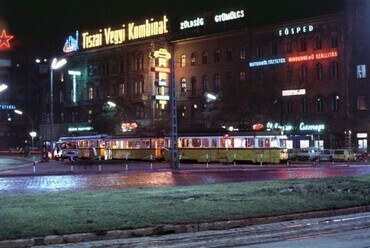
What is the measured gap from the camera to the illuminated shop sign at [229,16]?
81812 millimetres

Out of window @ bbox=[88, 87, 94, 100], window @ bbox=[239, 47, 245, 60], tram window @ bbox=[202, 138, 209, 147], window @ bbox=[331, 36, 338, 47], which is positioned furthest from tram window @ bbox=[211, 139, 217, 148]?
window @ bbox=[88, 87, 94, 100]

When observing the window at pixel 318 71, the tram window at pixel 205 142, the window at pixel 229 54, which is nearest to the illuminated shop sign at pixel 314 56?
the window at pixel 318 71

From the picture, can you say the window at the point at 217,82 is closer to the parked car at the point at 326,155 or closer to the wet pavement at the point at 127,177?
the parked car at the point at 326,155

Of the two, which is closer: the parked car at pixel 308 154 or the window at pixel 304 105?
the parked car at pixel 308 154

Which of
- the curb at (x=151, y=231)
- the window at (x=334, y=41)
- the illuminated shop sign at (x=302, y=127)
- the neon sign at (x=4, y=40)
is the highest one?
the window at (x=334, y=41)

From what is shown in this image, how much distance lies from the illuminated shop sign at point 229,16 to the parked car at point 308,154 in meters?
27.0

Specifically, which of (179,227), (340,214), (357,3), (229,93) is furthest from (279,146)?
(179,227)

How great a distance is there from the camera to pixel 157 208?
50.4 ft

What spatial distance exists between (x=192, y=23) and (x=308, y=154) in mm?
34467

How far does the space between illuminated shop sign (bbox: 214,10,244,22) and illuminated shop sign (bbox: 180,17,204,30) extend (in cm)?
292

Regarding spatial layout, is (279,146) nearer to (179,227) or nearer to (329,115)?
(329,115)

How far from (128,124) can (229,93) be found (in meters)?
21.1

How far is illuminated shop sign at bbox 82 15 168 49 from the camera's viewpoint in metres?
90.4

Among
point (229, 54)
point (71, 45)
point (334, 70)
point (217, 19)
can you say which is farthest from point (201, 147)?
point (71, 45)
